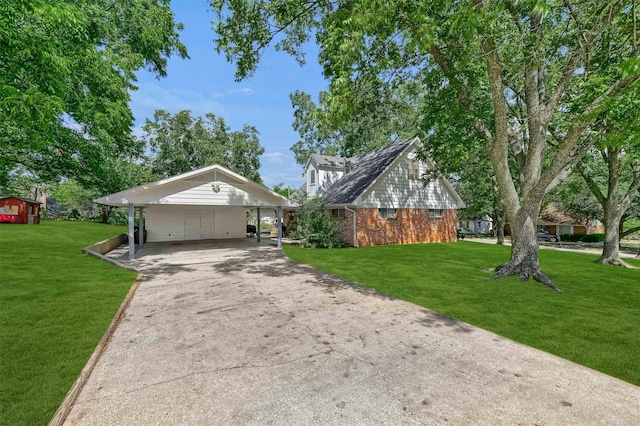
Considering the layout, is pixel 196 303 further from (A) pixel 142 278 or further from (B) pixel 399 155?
(B) pixel 399 155

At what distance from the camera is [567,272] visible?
11070 mm

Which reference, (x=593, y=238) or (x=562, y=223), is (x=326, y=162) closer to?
(x=593, y=238)

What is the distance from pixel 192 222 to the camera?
20.8 m

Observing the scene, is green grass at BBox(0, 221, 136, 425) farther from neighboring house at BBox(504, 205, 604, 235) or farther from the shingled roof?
neighboring house at BBox(504, 205, 604, 235)

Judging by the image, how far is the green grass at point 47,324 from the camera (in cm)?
323

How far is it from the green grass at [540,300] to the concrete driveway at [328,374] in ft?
2.10

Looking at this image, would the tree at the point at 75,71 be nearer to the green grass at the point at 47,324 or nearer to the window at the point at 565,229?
the green grass at the point at 47,324

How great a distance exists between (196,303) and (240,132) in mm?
28542

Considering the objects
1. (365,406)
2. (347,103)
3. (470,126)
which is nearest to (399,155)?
Answer: (470,126)

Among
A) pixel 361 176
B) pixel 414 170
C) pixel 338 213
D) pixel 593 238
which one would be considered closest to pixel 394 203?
pixel 414 170

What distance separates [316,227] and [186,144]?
20028 millimetres

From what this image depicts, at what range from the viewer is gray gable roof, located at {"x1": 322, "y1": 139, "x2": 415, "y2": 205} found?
742 inches

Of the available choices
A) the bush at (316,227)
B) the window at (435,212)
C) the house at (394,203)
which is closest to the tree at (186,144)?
the house at (394,203)

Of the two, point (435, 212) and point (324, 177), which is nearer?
point (435, 212)
